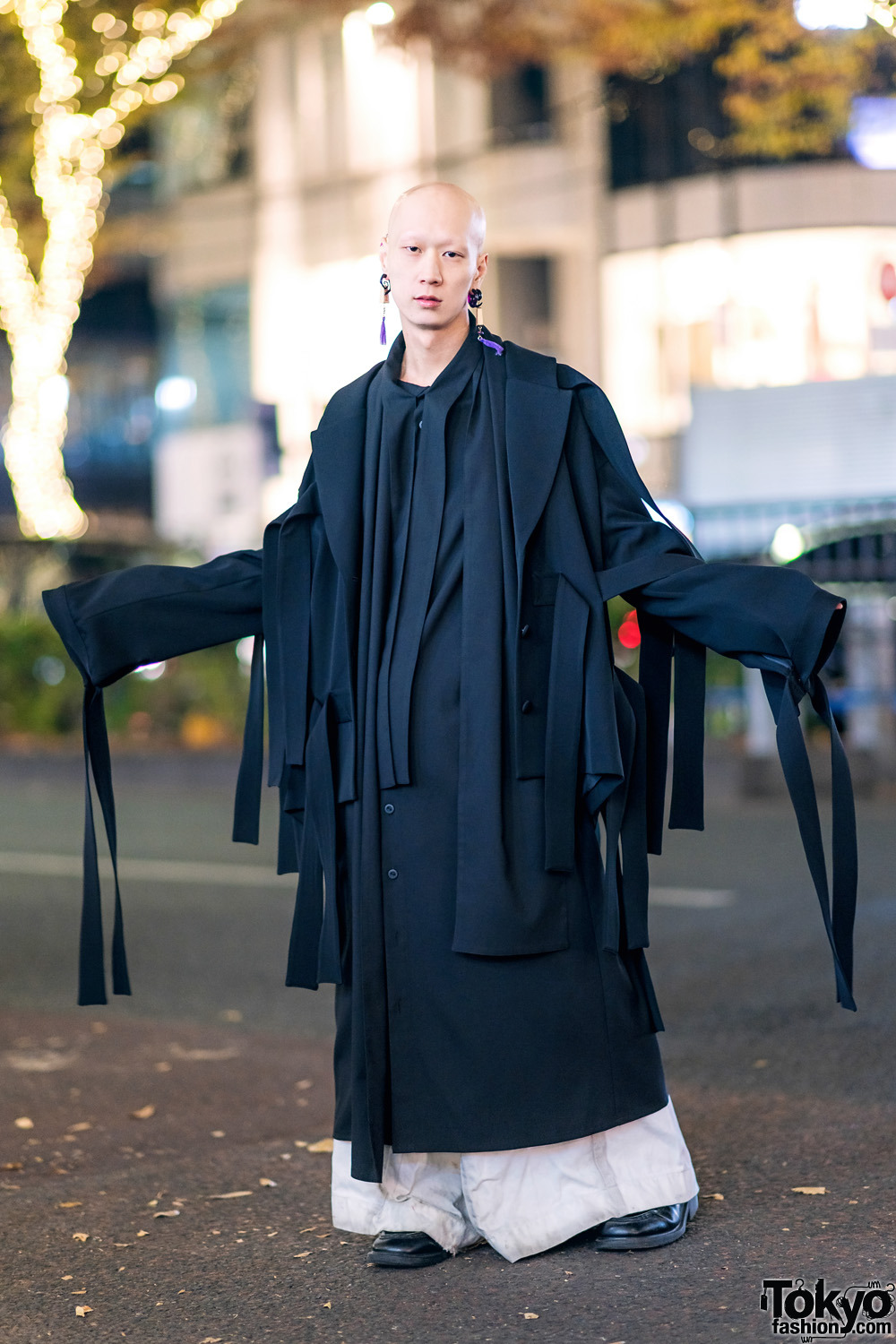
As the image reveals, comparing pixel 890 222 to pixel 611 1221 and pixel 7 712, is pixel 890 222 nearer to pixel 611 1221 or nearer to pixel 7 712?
pixel 7 712

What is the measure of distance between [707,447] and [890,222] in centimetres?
366

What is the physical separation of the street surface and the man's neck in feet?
5.63

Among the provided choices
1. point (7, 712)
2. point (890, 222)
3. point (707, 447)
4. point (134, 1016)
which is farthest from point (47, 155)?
point (134, 1016)

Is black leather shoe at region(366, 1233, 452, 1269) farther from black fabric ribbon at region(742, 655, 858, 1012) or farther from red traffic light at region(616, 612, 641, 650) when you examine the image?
red traffic light at region(616, 612, 641, 650)

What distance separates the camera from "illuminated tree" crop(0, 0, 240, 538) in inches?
605

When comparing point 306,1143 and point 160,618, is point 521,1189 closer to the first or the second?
point 306,1143

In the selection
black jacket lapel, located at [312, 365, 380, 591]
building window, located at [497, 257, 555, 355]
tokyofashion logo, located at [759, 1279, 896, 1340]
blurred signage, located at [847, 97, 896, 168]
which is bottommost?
tokyofashion logo, located at [759, 1279, 896, 1340]

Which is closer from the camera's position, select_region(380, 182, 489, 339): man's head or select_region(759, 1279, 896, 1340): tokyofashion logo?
select_region(759, 1279, 896, 1340): tokyofashion logo

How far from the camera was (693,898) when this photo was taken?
748 cm

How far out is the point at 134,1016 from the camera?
18.6 feet

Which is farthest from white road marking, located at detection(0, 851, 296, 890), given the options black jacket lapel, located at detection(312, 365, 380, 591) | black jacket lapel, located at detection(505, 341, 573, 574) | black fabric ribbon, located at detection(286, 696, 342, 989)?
black jacket lapel, located at detection(505, 341, 573, 574)

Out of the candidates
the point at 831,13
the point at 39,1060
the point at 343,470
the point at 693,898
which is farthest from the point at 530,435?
the point at 831,13

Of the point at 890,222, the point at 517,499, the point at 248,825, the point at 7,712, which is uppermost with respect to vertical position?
the point at 890,222

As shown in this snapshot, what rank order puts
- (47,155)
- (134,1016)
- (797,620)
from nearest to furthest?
(797,620), (134,1016), (47,155)
